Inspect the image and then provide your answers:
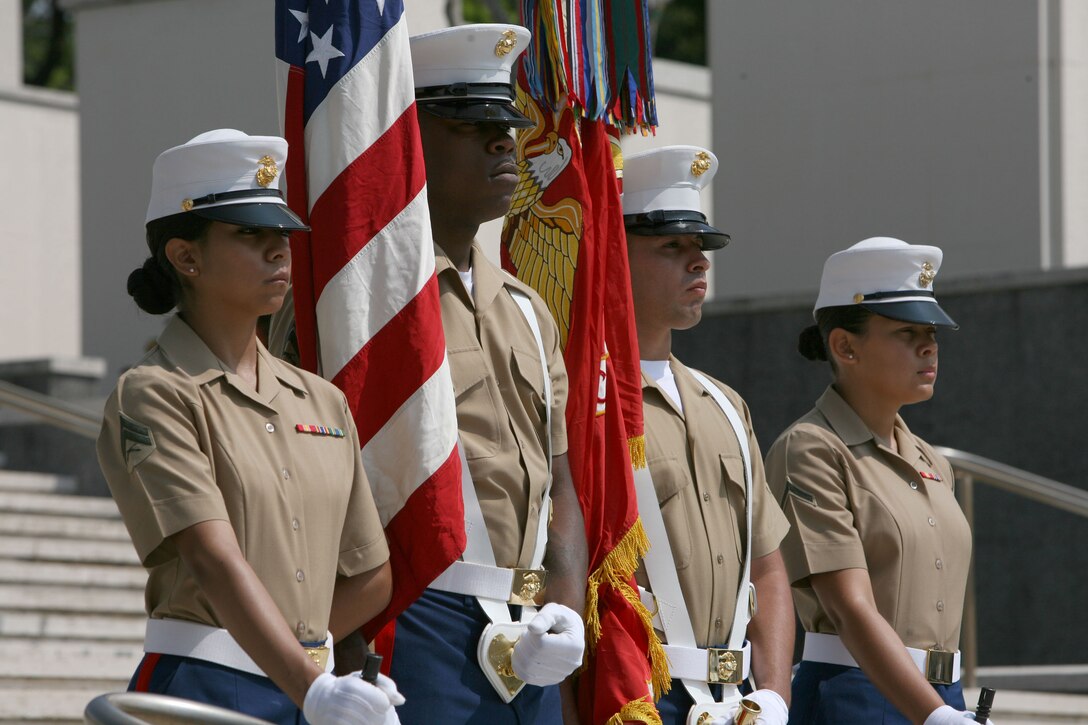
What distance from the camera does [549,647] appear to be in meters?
3.84

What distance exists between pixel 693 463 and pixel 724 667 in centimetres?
51

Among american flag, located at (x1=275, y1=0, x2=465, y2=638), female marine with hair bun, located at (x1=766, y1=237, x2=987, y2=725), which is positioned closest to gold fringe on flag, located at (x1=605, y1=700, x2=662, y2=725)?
female marine with hair bun, located at (x1=766, y1=237, x2=987, y2=725)

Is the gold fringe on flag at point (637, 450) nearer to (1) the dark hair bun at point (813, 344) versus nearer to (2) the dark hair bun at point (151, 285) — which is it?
(1) the dark hair bun at point (813, 344)

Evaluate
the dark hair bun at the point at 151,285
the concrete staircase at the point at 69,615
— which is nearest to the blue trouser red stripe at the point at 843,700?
the dark hair bun at the point at 151,285

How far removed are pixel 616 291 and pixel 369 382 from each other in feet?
3.23

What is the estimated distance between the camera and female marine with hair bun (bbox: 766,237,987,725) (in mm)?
4906

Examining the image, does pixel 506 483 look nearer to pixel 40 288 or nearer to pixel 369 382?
pixel 369 382

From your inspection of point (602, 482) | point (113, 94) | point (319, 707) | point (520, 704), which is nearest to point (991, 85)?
point (113, 94)

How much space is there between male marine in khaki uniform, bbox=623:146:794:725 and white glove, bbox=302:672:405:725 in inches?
60.4

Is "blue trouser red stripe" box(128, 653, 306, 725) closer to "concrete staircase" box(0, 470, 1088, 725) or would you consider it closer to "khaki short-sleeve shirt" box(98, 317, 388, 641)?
"khaki short-sleeve shirt" box(98, 317, 388, 641)

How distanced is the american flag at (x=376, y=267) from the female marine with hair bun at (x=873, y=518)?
1397 millimetres

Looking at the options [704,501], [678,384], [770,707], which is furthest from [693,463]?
[770,707]

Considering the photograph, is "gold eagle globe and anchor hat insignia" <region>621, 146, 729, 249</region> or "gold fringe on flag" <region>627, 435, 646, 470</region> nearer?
"gold fringe on flag" <region>627, 435, 646, 470</region>

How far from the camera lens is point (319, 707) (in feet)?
10.6
